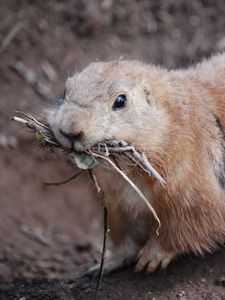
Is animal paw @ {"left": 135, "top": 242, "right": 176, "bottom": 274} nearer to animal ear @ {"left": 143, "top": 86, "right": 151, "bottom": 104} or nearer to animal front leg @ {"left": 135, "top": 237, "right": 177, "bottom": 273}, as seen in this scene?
animal front leg @ {"left": 135, "top": 237, "right": 177, "bottom": 273}

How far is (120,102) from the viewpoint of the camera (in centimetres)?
522

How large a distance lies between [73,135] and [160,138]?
2.79ft

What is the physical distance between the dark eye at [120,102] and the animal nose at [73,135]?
0.53 meters

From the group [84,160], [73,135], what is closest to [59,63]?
[84,160]

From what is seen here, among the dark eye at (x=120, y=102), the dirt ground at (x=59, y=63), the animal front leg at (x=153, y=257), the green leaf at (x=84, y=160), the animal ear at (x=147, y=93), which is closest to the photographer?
the green leaf at (x=84, y=160)

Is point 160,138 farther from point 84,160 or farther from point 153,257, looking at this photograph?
point 153,257

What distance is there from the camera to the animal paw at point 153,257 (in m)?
5.88

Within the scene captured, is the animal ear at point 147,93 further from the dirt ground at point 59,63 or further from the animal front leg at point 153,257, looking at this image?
the dirt ground at point 59,63

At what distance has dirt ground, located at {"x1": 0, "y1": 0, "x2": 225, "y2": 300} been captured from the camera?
870 cm

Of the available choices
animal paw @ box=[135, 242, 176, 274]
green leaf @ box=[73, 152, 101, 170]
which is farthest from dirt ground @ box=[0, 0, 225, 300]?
green leaf @ box=[73, 152, 101, 170]

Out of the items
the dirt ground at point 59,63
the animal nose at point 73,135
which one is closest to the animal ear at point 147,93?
the animal nose at point 73,135

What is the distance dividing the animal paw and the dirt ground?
82.9 inches

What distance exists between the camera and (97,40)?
32.4 ft

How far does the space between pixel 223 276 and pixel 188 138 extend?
1.13m
